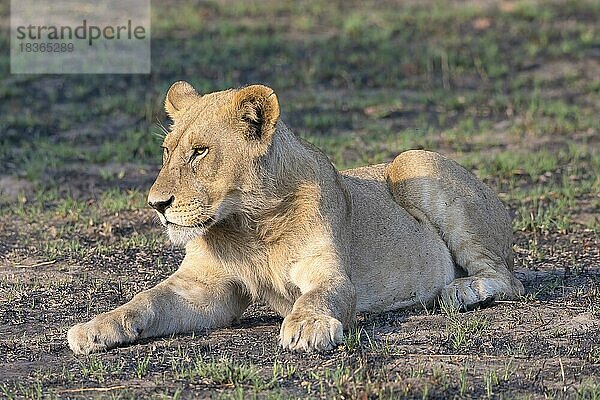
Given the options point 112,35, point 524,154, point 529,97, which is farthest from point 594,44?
point 112,35

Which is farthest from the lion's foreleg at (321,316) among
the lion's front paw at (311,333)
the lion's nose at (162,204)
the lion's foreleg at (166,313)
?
the lion's nose at (162,204)

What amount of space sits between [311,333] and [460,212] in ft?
6.12

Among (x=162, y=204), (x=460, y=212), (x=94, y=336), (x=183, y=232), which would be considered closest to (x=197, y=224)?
(x=183, y=232)

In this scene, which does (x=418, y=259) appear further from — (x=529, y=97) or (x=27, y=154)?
(x=529, y=97)

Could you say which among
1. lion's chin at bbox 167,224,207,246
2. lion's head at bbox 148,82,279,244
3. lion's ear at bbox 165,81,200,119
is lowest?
lion's chin at bbox 167,224,207,246

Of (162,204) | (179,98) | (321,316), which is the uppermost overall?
(179,98)

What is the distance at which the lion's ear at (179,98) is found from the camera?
541 cm

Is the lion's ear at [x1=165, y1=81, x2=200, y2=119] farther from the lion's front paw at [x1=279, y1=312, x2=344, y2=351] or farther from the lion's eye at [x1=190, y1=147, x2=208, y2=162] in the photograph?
the lion's front paw at [x1=279, y1=312, x2=344, y2=351]

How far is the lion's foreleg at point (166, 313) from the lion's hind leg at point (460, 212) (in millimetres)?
1274

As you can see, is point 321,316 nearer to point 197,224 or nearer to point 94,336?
point 197,224

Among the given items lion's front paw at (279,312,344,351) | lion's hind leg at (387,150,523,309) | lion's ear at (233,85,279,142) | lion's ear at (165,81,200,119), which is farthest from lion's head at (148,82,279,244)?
lion's hind leg at (387,150,523,309)

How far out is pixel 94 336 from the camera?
16.1 ft

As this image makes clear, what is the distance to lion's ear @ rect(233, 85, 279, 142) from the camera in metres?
4.99

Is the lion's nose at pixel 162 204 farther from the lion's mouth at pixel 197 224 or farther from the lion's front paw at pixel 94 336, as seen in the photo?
the lion's front paw at pixel 94 336
